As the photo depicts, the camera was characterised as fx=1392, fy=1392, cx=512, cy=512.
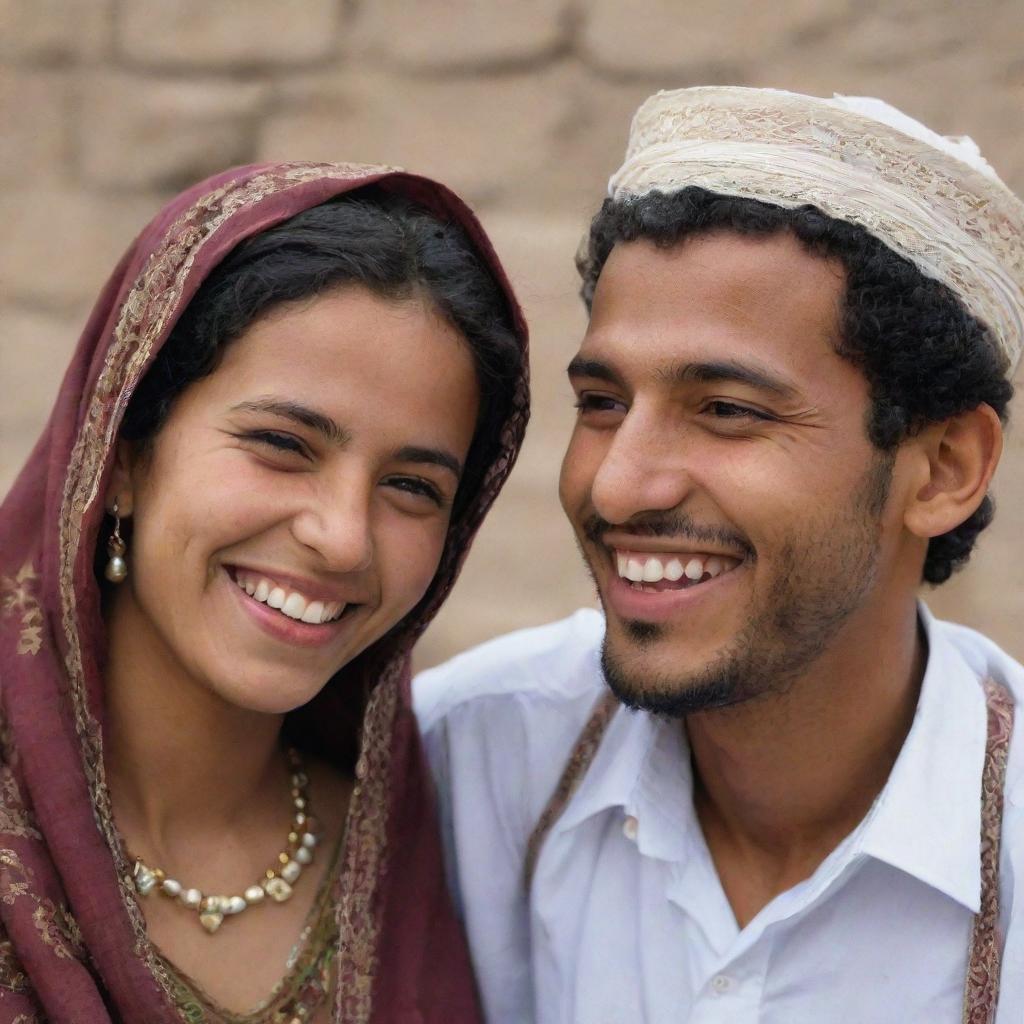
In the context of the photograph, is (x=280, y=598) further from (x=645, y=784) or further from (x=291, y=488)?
(x=645, y=784)

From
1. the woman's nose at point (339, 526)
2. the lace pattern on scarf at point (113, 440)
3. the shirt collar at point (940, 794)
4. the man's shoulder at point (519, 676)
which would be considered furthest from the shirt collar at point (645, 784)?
the woman's nose at point (339, 526)

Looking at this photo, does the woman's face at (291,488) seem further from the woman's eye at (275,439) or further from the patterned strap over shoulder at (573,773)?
the patterned strap over shoulder at (573,773)

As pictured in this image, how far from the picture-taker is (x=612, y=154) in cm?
358

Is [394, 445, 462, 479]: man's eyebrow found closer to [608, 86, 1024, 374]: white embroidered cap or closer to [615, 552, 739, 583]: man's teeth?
[615, 552, 739, 583]: man's teeth

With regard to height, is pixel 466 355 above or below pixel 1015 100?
below

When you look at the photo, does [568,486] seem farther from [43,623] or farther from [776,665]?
[43,623]

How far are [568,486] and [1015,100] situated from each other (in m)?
1.72

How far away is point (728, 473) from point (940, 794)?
60 cm

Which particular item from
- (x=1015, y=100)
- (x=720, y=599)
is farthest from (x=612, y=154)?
(x=720, y=599)

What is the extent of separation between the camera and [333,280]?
1976 mm

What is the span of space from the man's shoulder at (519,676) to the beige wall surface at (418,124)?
108cm

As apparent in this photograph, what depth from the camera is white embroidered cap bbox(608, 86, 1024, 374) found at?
2.15 m

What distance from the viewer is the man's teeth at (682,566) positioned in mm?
2146

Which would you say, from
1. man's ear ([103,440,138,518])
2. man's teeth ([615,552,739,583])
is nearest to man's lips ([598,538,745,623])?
man's teeth ([615,552,739,583])
